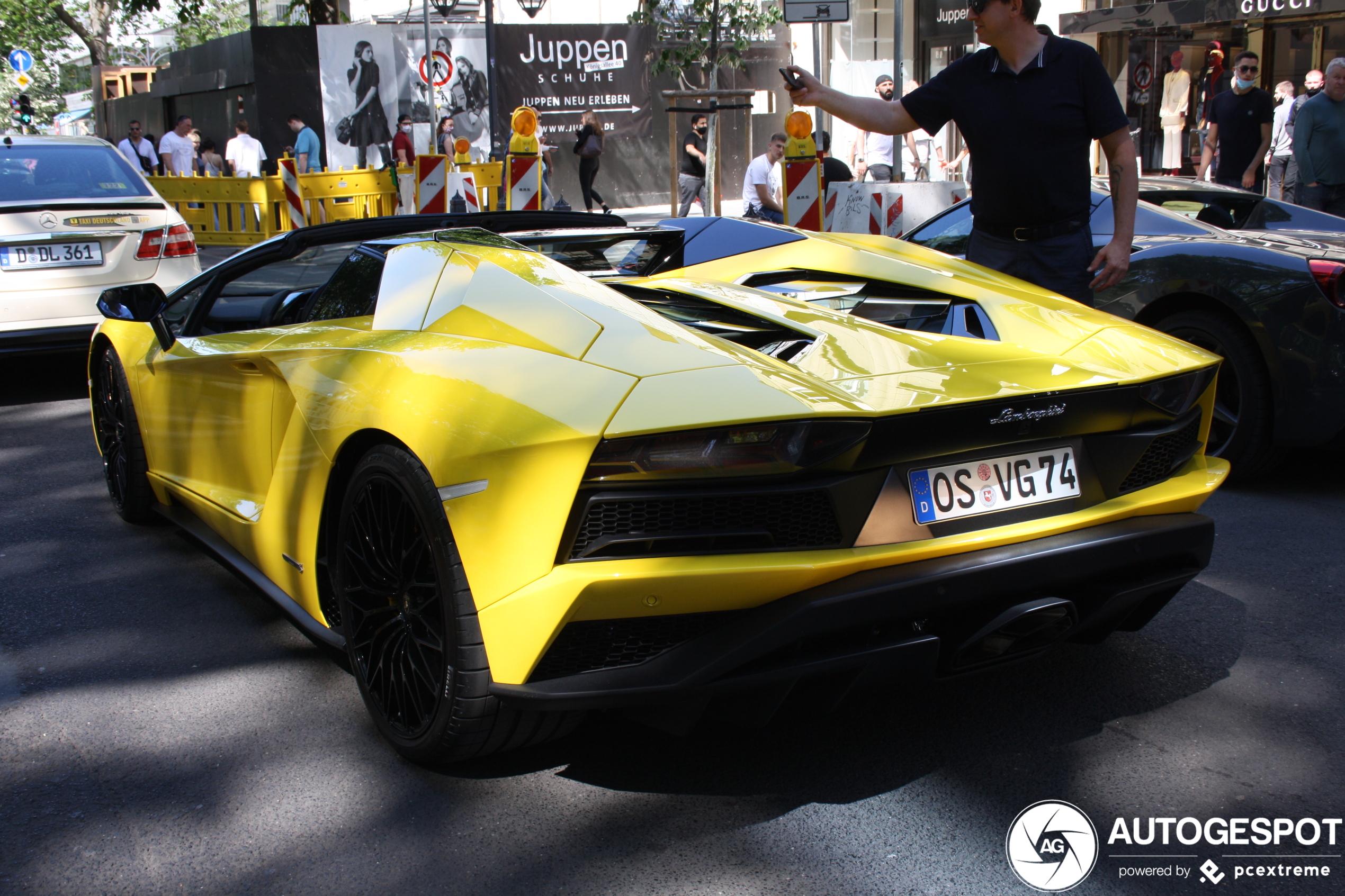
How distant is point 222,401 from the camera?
136 inches

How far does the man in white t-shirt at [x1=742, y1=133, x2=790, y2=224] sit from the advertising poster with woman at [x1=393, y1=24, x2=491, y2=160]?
12476mm

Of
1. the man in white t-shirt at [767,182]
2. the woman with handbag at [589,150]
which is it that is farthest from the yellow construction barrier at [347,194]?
the man in white t-shirt at [767,182]

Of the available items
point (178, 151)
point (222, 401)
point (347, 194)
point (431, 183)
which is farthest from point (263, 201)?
point (222, 401)

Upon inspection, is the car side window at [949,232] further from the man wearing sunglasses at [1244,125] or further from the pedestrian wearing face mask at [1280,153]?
the pedestrian wearing face mask at [1280,153]

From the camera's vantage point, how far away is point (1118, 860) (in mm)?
2246

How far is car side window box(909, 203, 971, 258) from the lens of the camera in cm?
601

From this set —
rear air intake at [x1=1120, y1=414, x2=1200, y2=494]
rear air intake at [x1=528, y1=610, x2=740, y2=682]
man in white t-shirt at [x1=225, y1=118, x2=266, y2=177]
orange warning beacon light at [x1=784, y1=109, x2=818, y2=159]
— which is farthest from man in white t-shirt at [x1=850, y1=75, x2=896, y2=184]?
man in white t-shirt at [x1=225, y1=118, x2=266, y2=177]

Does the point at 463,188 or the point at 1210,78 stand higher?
the point at 1210,78

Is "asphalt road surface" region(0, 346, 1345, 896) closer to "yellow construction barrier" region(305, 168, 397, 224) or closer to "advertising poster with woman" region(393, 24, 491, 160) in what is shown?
"yellow construction barrier" region(305, 168, 397, 224)

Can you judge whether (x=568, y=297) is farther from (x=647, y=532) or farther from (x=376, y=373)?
(x=647, y=532)

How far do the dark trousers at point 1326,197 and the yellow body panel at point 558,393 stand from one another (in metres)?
7.06

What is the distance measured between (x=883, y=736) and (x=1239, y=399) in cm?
296

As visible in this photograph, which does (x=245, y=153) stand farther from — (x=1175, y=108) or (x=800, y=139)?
(x=1175, y=108)

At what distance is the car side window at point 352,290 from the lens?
121 inches
